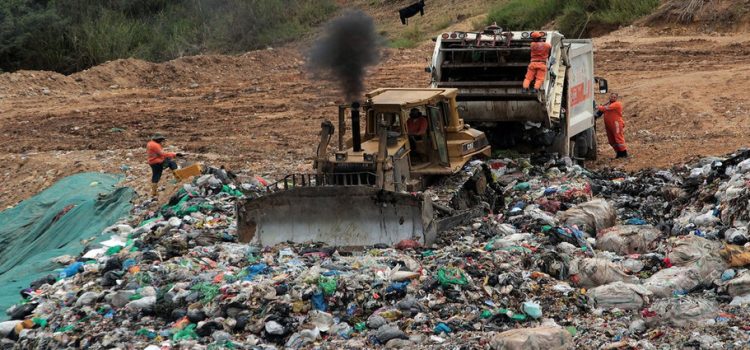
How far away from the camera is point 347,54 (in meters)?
12.0

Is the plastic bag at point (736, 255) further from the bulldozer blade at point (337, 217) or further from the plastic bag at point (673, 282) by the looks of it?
the bulldozer blade at point (337, 217)

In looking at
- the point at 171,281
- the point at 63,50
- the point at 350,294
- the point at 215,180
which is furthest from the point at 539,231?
the point at 63,50

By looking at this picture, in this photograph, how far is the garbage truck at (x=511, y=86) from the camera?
14688 millimetres

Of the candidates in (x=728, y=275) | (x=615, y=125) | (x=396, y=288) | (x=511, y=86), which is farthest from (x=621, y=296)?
(x=615, y=125)

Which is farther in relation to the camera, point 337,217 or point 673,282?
point 337,217

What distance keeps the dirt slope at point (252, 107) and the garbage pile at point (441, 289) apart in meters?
4.53

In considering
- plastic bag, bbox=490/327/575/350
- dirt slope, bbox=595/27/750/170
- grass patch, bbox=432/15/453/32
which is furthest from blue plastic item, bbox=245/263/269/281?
grass patch, bbox=432/15/453/32

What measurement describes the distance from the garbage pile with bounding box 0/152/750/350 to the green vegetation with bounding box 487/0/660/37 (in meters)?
14.7

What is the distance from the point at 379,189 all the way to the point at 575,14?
1724cm

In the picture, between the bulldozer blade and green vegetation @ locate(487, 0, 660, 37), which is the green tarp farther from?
green vegetation @ locate(487, 0, 660, 37)

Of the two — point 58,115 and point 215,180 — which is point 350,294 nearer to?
point 215,180

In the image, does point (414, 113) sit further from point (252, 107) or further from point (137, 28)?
point (137, 28)

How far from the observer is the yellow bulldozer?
35.4 ft

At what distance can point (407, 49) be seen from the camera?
27.2 meters
